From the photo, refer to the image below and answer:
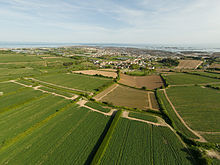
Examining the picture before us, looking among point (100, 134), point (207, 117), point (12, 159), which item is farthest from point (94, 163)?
point (207, 117)

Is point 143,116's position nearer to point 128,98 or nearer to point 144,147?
point 144,147

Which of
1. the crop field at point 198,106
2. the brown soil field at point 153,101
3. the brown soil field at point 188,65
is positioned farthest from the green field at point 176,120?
the brown soil field at point 188,65

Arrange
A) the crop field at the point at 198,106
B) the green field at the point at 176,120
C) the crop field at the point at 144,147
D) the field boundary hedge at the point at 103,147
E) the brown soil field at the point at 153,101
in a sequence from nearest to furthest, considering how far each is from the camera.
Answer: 1. the field boundary hedge at the point at 103,147
2. the crop field at the point at 144,147
3. the green field at the point at 176,120
4. the crop field at the point at 198,106
5. the brown soil field at the point at 153,101

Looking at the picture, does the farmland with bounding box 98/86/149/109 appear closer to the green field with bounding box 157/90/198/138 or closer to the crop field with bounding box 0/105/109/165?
the green field with bounding box 157/90/198/138

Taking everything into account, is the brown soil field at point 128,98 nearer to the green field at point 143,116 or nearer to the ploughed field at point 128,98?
the ploughed field at point 128,98

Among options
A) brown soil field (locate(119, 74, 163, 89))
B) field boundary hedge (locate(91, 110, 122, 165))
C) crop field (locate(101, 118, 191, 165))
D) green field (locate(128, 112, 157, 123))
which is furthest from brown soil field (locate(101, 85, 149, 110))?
field boundary hedge (locate(91, 110, 122, 165))

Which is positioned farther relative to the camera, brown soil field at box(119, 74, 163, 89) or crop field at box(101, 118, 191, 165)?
brown soil field at box(119, 74, 163, 89)

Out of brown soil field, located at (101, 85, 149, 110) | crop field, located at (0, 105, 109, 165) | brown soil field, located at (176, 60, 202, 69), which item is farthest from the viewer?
brown soil field, located at (176, 60, 202, 69)
